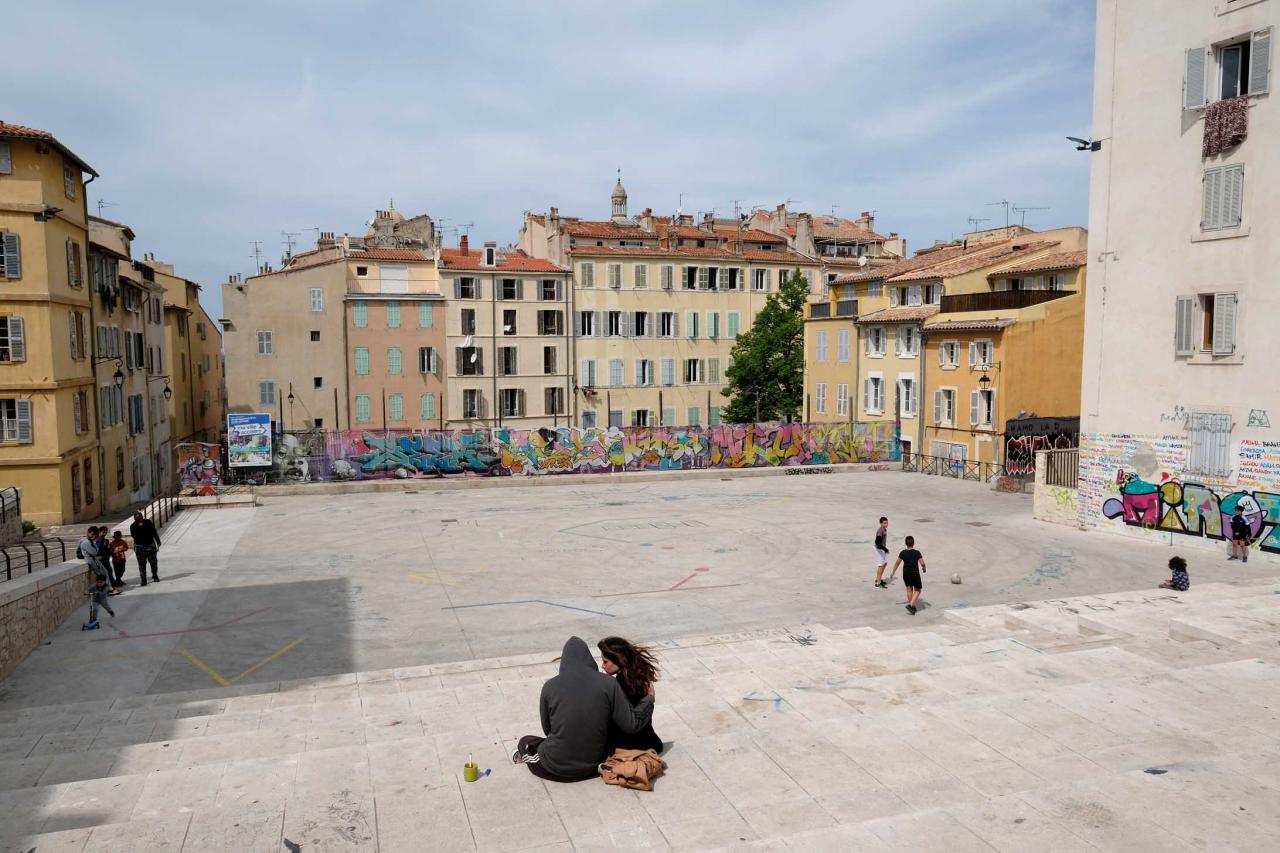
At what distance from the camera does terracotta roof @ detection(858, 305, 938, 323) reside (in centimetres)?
4462

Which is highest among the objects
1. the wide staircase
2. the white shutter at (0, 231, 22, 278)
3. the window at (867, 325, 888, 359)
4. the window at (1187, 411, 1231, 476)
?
the white shutter at (0, 231, 22, 278)

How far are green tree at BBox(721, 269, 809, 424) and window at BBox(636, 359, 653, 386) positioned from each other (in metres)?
5.04

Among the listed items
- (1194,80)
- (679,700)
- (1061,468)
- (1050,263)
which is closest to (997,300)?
(1050,263)

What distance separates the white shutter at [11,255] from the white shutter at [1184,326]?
3612cm

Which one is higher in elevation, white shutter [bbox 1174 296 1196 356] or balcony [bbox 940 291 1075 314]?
balcony [bbox 940 291 1075 314]

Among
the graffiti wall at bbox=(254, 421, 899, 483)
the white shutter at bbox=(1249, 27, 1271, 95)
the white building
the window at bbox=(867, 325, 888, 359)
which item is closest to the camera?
the white shutter at bbox=(1249, 27, 1271, 95)

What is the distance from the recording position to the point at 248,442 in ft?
118

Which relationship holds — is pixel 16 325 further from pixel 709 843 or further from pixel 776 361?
pixel 776 361

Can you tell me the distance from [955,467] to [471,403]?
28462 mm

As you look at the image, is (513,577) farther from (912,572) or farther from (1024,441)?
(1024,441)

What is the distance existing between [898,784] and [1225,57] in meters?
24.6

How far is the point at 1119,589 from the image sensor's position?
846 inches

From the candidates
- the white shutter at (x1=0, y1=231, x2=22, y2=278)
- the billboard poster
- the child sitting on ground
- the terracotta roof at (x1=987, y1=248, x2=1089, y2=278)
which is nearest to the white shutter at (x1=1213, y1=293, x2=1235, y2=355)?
the child sitting on ground

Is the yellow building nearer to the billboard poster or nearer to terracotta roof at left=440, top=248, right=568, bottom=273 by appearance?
the billboard poster
